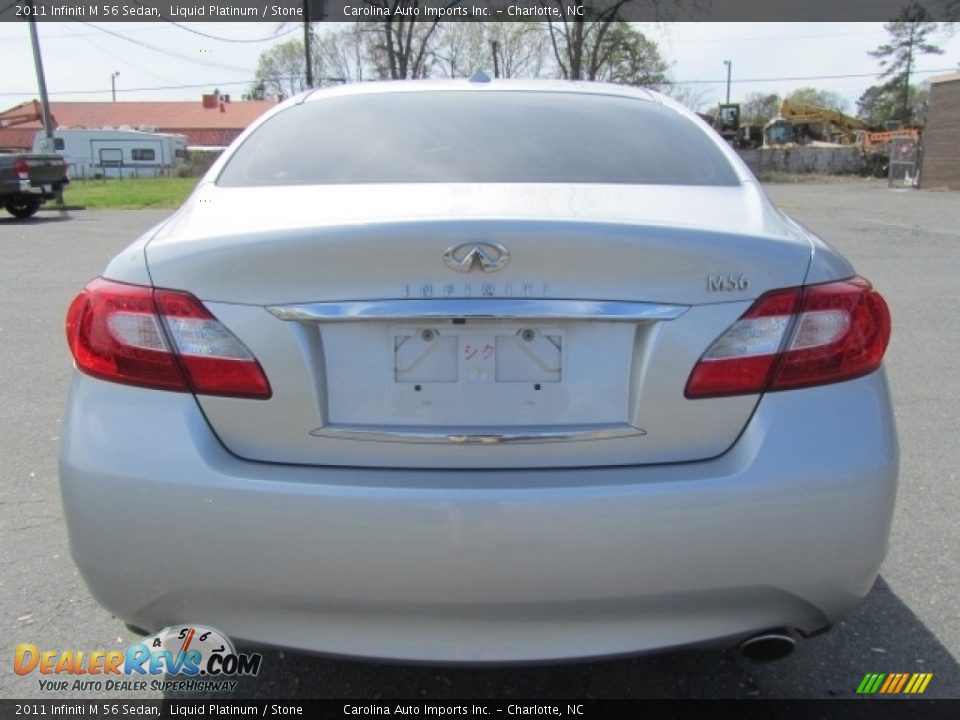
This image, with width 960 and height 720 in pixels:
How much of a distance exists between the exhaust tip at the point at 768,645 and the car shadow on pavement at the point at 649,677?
Answer: 420 millimetres

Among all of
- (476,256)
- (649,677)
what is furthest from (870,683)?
(476,256)

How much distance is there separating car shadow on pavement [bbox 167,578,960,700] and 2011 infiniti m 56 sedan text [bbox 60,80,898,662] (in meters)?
0.58

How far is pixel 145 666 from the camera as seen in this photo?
238cm

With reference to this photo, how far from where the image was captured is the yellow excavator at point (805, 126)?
165ft

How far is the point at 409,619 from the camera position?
1830 mm

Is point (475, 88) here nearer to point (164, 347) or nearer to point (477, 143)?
point (477, 143)

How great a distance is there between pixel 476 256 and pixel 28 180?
20.3m

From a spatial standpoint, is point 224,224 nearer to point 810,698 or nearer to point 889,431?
point 889,431

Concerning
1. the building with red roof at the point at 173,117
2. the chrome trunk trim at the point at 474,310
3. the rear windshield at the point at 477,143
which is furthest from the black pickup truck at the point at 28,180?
the building with red roof at the point at 173,117

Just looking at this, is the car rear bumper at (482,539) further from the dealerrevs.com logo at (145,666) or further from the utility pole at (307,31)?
the utility pole at (307,31)

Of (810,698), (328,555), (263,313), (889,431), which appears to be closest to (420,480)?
(328,555)

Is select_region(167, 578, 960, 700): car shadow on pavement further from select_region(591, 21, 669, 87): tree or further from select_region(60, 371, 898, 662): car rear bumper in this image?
select_region(591, 21, 669, 87): tree

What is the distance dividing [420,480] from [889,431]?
1074 millimetres

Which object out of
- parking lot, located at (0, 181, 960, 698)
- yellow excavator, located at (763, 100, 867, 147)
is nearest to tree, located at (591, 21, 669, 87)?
yellow excavator, located at (763, 100, 867, 147)
